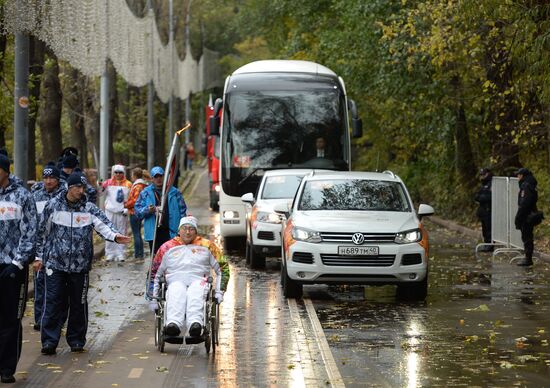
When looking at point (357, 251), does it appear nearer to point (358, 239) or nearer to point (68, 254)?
point (358, 239)

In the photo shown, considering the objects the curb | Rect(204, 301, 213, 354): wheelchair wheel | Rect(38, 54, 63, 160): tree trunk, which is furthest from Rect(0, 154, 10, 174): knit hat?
the curb

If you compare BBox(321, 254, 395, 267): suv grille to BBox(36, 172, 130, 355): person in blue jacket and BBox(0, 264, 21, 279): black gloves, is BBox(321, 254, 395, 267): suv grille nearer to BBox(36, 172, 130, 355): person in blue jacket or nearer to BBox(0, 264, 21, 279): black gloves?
BBox(36, 172, 130, 355): person in blue jacket

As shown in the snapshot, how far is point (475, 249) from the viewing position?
2733cm

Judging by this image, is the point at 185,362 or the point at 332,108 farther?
the point at 332,108

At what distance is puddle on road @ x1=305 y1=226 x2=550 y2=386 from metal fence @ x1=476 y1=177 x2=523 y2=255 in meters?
4.01

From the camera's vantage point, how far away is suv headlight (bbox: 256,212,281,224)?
22.2 metres

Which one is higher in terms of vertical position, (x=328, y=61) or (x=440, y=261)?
(x=328, y=61)

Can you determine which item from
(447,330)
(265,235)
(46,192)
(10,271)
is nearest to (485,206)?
(265,235)

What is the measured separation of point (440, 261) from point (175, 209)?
9.05 meters

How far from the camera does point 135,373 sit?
11094 millimetres

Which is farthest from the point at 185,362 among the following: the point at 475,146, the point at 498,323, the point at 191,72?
the point at 191,72

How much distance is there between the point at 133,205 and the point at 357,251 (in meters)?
7.98

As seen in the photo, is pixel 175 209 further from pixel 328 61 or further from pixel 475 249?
pixel 328 61

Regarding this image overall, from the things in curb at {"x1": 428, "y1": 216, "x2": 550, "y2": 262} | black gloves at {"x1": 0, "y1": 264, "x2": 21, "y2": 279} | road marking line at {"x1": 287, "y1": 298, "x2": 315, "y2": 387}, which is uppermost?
black gloves at {"x1": 0, "y1": 264, "x2": 21, "y2": 279}
